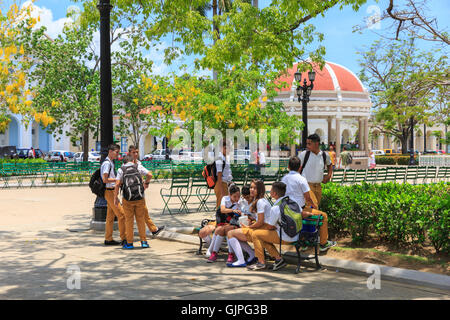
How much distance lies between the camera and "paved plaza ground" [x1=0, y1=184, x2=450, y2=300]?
6328 mm

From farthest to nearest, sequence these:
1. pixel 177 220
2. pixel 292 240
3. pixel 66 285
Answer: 1. pixel 177 220
2. pixel 292 240
3. pixel 66 285

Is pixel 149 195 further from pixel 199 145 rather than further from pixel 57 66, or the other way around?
pixel 57 66

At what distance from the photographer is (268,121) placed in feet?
83.6

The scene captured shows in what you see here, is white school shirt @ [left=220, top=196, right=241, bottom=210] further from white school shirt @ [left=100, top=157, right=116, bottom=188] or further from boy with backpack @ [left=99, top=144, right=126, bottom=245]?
white school shirt @ [left=100, top=157, right=116, bottom=188]

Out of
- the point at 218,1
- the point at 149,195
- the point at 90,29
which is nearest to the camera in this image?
the point at 149,195

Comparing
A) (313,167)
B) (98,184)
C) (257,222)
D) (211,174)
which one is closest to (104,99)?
(98,184)

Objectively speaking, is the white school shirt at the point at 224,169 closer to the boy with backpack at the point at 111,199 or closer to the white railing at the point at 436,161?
the boy with backpack at the point at 111,199

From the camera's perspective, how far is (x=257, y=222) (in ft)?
26.0

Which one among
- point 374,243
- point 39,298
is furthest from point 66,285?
point 374,243

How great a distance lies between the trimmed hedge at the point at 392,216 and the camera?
756 cm

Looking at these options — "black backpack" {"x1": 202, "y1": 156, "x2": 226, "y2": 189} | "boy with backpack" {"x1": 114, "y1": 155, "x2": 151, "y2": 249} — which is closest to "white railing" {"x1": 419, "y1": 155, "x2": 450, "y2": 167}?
"black backpack" {"x1": 202, "y1": 156, "x2": 226, "y2": 189}

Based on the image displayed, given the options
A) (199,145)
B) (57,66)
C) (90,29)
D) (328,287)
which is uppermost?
(90,29)

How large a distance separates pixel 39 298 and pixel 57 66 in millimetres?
29484

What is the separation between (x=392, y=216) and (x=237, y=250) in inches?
92.5
